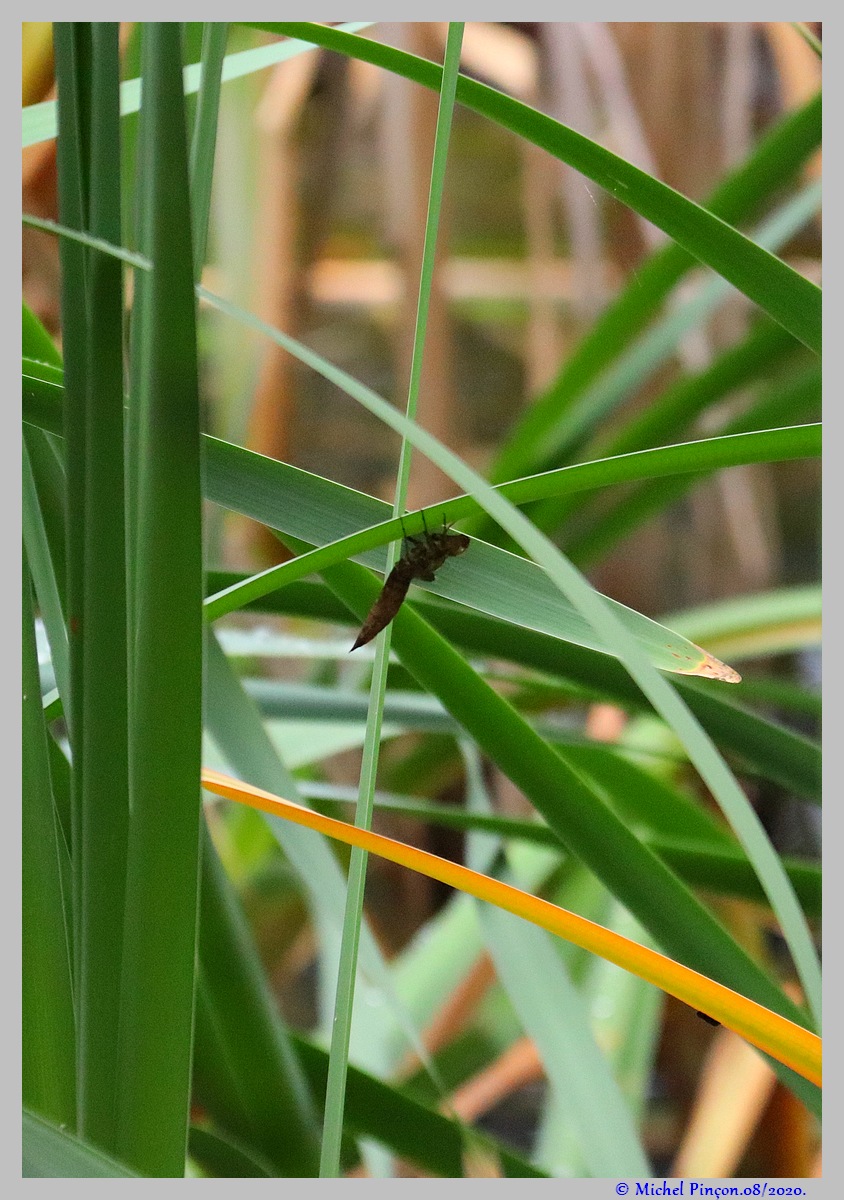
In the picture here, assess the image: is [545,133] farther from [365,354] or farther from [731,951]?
[365,354]

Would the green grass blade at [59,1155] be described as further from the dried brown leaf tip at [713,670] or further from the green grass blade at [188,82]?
the green grass blade at [188,82]

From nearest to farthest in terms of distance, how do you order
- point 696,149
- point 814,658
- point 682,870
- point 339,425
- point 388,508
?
point 388,508 < point 682,870 < point 696,149 < point 814,658 < point 339,425

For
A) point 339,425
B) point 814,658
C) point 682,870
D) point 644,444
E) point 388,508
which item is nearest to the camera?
point 388,508

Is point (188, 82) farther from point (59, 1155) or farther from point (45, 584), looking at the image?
point (59, 1155)

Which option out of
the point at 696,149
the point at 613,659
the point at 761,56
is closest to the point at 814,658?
the point at 696,149

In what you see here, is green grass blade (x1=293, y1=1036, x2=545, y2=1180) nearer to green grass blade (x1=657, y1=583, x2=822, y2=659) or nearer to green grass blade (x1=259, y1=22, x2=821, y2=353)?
green grass blade (x1=259, y1=22, x2=821, y2=353)

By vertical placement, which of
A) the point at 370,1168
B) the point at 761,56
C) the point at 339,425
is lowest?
the point at 370,1168

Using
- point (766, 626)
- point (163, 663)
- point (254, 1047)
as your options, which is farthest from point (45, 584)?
point (766, 626)
